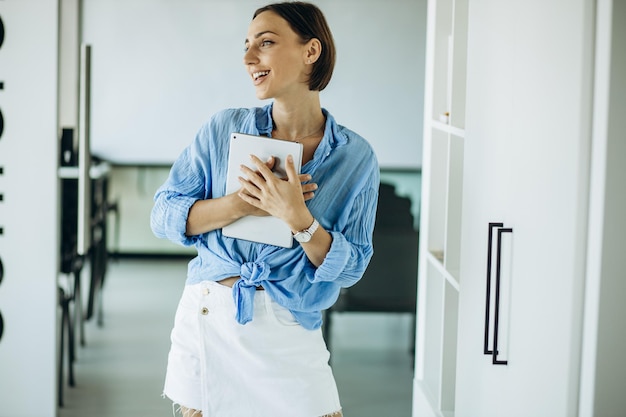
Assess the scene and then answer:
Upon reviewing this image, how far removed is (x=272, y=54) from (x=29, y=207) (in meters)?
1.58

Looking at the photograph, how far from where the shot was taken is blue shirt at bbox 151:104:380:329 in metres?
1.82

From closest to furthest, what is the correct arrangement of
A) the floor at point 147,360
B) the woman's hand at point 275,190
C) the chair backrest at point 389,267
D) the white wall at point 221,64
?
the woman's hand at point 275,190, the floor at point 147,360, the white wall at point 221,64, the chair backrest at point 389,267

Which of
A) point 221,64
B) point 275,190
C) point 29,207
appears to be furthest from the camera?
point 221,64

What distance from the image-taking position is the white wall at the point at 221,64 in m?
3.88

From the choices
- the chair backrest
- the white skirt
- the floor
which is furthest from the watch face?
the chair backrest

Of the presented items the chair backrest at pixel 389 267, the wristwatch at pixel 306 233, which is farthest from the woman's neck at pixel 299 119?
the chair backrest at pixel 389 267

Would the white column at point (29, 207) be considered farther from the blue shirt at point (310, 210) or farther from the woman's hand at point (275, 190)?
the woman's hand at point (275, 190)

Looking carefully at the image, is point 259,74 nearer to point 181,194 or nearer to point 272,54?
point 272,54

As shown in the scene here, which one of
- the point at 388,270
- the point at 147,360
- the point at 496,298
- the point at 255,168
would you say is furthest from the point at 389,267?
the point at 255,168

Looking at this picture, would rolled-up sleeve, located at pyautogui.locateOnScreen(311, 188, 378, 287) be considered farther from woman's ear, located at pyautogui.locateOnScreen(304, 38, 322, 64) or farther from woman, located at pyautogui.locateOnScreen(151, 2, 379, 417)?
woman's ear, located at pyautogui.locateOnScreen(304, 38, 322, 64)

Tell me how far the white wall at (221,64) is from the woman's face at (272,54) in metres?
2.00

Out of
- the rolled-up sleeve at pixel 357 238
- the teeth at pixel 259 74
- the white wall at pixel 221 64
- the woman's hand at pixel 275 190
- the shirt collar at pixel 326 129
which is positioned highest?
the white wall at pixel 221 64

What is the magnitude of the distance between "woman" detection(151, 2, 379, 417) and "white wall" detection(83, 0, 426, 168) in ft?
6.48

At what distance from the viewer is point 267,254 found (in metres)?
1.83
